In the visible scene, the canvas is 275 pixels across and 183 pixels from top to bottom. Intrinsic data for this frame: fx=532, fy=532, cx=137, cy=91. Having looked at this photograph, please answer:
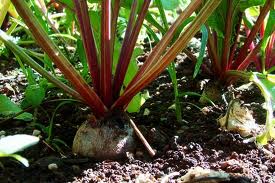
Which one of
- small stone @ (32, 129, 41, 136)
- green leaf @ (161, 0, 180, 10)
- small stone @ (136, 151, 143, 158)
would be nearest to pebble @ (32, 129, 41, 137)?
small stone @ (32, 129, 41, 136)

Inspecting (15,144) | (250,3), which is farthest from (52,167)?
(250,3)

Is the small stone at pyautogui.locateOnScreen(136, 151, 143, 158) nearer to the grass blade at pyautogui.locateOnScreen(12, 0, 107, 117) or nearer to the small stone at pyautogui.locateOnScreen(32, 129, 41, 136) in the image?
the grass blade at pyautogui.locateOnScreen(12, 0, 107, 117)

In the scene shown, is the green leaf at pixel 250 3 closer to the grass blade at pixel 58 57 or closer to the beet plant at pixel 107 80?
the beet plant at pixel 107 80

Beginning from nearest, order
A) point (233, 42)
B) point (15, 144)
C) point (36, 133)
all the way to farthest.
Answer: point (15, 144), point (36, 133), point (233, 42)

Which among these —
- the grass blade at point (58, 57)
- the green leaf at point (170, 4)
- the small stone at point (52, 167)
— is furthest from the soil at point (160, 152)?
the green leaf at point (170, 4)

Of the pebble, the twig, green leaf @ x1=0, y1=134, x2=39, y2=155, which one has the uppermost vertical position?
green leaf @ x1=0, y1=134, x2=39, y2=155

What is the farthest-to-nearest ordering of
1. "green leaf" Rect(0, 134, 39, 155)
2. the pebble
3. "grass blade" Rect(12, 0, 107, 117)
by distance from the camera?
the pebble → "grass blade" Rect(12, 0, 107, 117) → "green leaf" Rect(0, 134, 39, 155)

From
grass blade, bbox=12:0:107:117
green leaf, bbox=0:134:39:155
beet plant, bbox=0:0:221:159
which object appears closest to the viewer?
A: green leaf, bbox=0:134:39:155

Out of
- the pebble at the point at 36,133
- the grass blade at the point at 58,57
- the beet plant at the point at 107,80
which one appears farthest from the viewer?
the pebble at the point at 36,133

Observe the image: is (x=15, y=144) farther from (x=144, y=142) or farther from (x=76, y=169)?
(x=144, y=142)

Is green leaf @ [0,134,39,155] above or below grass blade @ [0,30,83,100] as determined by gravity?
below
